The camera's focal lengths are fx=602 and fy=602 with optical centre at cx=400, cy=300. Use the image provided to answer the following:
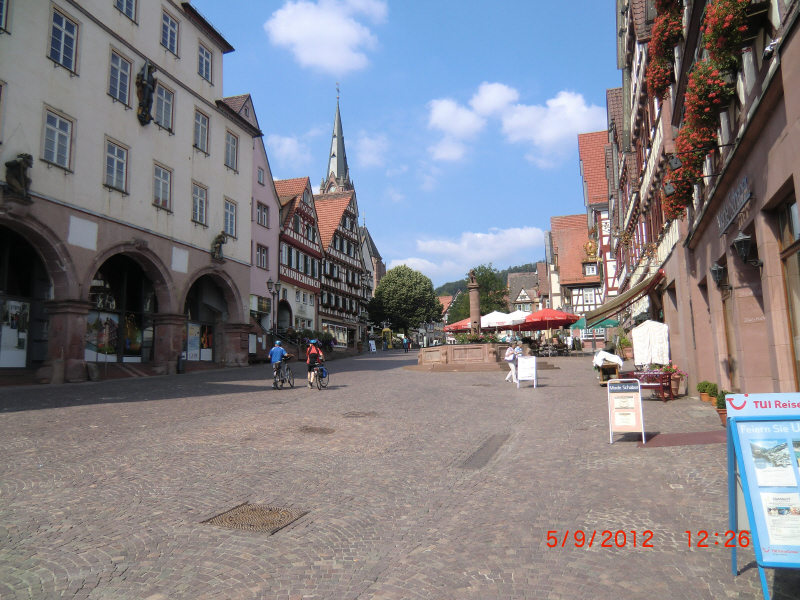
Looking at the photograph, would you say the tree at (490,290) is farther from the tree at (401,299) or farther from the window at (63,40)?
the window at (63,40)

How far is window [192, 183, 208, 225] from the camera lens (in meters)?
28.6

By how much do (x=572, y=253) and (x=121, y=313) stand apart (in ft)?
147

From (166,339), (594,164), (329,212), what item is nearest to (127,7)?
(166,339)

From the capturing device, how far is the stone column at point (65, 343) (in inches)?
778

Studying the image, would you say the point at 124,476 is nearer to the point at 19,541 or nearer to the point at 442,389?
the point at 19,541

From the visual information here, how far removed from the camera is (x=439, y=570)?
4.27m

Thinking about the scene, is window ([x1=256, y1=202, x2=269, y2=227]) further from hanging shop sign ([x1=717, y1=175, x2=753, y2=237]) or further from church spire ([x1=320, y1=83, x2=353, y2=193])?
church spire ([x1=320, y1=83, x2=353, y2=193])

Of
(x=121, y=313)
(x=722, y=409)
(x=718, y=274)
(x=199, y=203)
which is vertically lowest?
(x=722, y=409)

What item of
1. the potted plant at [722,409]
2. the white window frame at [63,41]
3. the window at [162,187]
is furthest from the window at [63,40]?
the potted plant at [722,409]

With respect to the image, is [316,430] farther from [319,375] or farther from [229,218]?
[229,218]

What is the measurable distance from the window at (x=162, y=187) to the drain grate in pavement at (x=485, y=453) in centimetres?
2069

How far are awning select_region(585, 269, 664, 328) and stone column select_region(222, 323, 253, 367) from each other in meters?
18.0

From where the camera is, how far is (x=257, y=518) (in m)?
5.41
